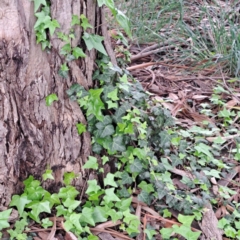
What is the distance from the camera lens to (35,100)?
5.28 feet

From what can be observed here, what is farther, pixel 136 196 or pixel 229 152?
pixel 229 152

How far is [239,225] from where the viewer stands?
69.3 inches

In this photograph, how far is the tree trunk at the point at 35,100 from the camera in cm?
150

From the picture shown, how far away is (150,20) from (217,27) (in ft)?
2.34

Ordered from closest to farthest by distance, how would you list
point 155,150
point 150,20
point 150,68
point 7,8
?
point 7,8, point 155,150, point 150,68, point 150,20

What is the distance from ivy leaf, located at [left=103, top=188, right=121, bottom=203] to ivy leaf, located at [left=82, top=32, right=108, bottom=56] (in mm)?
621

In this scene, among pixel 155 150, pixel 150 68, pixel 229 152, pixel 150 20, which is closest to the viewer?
pixel 155 150

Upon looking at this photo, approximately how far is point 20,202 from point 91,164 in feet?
1.15

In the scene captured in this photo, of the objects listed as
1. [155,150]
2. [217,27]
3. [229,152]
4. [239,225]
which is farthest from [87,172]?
[217,27]

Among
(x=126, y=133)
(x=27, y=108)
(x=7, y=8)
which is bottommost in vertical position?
(x=126, y=133)

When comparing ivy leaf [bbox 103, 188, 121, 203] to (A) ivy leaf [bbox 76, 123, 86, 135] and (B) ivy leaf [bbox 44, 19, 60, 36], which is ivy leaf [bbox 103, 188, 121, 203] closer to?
(A) ivy leaf [bbox 76, 123, 86, 135]

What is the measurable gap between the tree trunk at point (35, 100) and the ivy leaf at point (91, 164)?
4 cm

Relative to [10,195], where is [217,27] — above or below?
above

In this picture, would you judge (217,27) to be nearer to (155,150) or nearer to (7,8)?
(155,150)
